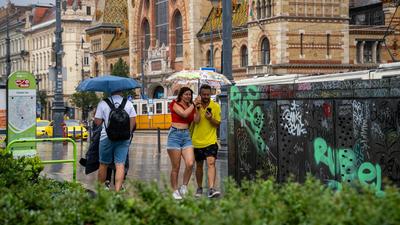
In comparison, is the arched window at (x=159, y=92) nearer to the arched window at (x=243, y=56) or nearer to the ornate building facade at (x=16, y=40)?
the arched window at (x=243, y=56)

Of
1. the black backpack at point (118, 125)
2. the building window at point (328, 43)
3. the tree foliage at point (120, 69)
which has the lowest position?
the black backpack at point (118, 125)

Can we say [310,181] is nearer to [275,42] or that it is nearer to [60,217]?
[60,217]

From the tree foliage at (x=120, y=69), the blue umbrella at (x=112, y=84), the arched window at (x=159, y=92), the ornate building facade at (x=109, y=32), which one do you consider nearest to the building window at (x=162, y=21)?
the arched window at (x=159, y=92)

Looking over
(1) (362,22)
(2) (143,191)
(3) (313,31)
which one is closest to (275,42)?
(3) (313,31)

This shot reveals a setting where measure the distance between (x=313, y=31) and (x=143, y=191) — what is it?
179ft

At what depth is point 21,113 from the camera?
21266 millimetres

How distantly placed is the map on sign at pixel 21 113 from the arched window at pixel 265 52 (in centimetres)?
4191

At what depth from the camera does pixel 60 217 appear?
6.95 metres

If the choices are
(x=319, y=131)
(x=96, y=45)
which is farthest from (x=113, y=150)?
(x=96, y=45)

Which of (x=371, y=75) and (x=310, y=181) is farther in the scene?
(x=371, y=75)

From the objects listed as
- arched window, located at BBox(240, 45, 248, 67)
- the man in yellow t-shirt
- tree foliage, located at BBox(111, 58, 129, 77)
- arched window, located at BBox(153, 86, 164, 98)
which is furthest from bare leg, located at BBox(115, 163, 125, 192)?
tree foliage, located at BBox(111, 58, 129, 77)

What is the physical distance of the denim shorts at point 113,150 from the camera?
44.5 feet

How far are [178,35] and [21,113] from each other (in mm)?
59377

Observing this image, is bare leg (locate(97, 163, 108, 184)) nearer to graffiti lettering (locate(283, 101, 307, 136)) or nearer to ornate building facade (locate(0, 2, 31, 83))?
graffiti lettering (locate(283, 101, 307, 136))
